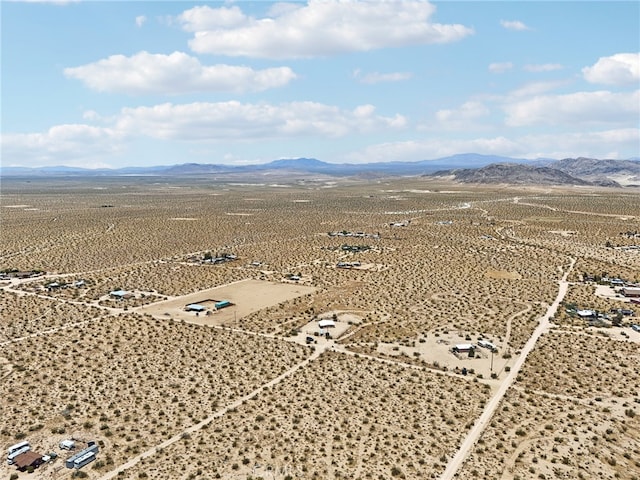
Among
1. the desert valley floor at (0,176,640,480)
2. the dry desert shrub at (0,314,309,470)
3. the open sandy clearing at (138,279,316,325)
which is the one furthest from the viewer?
the open sandy clearing at (138,279,316,325)

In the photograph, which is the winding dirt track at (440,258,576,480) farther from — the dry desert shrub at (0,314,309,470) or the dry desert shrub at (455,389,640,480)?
the dry desert shrub at (0,314,309,470)

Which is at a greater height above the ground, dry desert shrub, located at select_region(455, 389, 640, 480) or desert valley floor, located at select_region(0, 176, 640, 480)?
desert valley floor, located at select_region(0, 176, 640, 480)

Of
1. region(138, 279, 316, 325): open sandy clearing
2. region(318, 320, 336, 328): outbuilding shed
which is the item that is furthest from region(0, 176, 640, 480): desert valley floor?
region(318, 320, 336, 328): outbuilding shed

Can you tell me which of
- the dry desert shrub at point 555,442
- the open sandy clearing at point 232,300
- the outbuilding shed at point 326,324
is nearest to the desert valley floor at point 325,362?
the dry desert shrub at point 555,442

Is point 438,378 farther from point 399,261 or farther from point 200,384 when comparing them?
point 399,261

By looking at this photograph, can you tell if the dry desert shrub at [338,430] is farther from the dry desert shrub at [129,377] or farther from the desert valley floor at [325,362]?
the dry desert shrub at [129,377]

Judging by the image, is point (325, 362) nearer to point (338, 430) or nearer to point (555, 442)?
point (338, 430)
